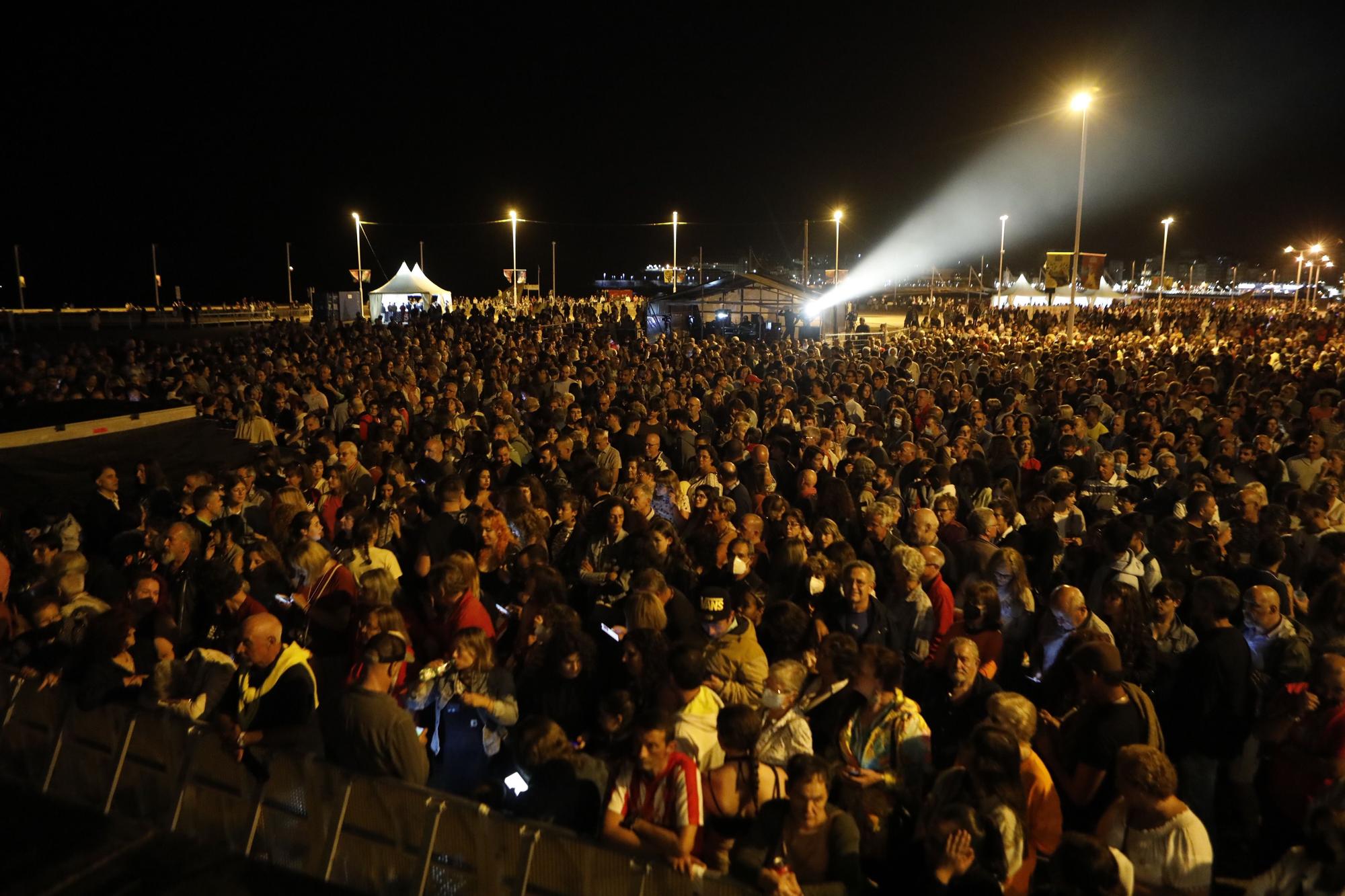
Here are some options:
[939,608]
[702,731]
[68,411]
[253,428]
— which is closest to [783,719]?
[702,731]

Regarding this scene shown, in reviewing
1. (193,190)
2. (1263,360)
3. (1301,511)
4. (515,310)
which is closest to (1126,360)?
(1263,360)

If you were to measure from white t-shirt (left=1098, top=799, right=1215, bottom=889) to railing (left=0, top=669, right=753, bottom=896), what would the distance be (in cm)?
122

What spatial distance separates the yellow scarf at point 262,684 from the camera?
153 inches

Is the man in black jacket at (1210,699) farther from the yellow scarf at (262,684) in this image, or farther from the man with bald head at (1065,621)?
the yellow scarf at (262,684)

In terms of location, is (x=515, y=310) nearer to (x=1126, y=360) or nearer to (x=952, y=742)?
(x=1126, y=360)

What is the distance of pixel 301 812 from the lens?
3811mm

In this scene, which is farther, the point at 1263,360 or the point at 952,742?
the point at 1263,360

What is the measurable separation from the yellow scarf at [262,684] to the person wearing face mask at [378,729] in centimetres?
41

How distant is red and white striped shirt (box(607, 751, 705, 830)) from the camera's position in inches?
122

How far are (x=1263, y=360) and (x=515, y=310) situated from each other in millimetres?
20872

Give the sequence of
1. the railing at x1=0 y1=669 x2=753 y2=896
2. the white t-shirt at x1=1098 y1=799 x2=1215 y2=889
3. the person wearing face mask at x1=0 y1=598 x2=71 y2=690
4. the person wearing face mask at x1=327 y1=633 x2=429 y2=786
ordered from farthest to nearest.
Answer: the person wearing face mask at x1=0 y1=598 x2=71 y2=690
the person wearing face mask at x1=327 y1=633 x2=429 y2=786
the railing at x1=0 y1=669 x2=753 y2=896
the white t-shirt at x1=1098 y1=799 x2=1215 y2=889

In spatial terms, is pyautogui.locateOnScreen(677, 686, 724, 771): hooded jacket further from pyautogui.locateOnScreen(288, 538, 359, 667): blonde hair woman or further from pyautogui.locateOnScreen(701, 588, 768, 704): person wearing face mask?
pyautogui.locateOnScreen(288, 538, 359, 667): blonde hair woman

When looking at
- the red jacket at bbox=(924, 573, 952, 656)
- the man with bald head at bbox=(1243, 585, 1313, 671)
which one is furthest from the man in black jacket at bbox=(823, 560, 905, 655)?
the man with bald head at bbox=(1243, 585, 1313, 671)

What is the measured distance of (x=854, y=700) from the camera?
139 inches
